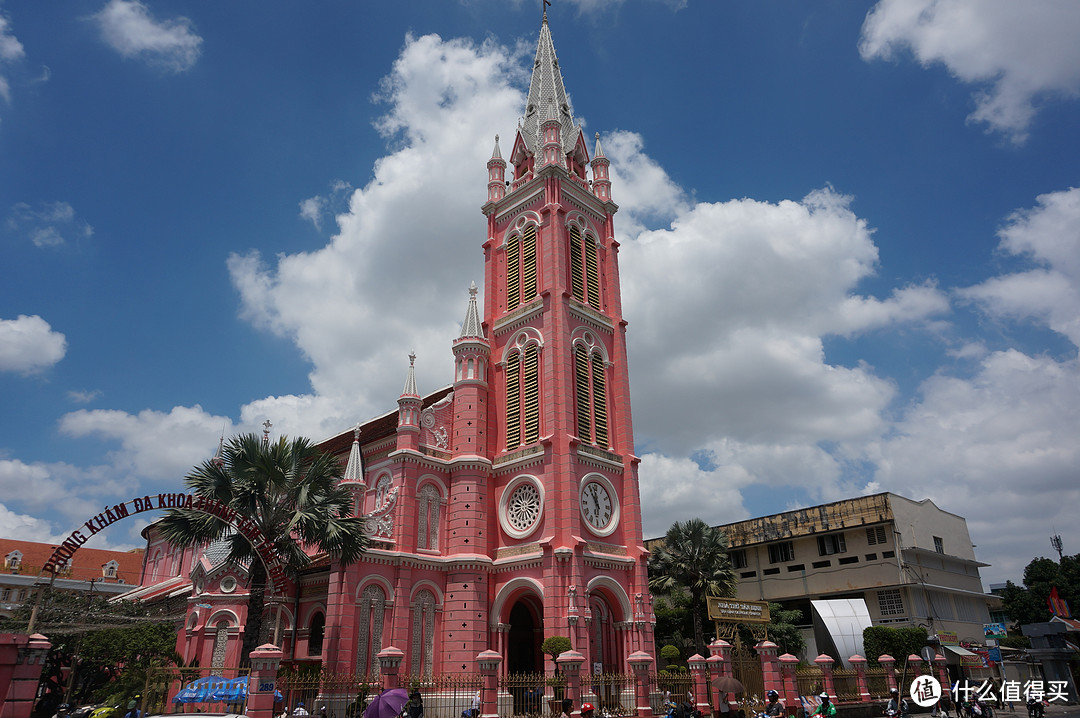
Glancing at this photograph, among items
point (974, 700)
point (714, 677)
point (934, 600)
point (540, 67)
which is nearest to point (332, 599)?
point (714, 677)

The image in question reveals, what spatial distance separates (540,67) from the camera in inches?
1689

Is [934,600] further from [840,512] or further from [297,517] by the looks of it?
[297,517]

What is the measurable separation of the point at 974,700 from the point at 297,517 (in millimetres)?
23344

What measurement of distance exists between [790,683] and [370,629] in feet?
53.7

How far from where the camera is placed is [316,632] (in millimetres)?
31500

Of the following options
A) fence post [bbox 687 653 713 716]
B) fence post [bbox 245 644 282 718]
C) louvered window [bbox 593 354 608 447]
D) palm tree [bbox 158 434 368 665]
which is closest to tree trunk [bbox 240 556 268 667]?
palm tree [bbox 158 434 368 665]

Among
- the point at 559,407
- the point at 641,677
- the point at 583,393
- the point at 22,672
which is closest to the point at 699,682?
the point at 641,677

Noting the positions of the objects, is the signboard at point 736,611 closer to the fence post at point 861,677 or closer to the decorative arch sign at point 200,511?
the fence post at point 861,677

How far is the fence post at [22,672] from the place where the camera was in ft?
45.9

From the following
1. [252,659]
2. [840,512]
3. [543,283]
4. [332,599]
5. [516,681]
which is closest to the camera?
[252,659]

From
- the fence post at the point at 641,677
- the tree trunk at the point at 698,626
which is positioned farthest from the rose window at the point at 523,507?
the tree trunk at the point at 698,626

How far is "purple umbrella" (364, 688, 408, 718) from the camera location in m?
16.0

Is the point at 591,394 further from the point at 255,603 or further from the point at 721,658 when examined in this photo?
the point at 255,603

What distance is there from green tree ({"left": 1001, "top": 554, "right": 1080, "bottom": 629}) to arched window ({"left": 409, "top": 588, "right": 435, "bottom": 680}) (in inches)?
2295
